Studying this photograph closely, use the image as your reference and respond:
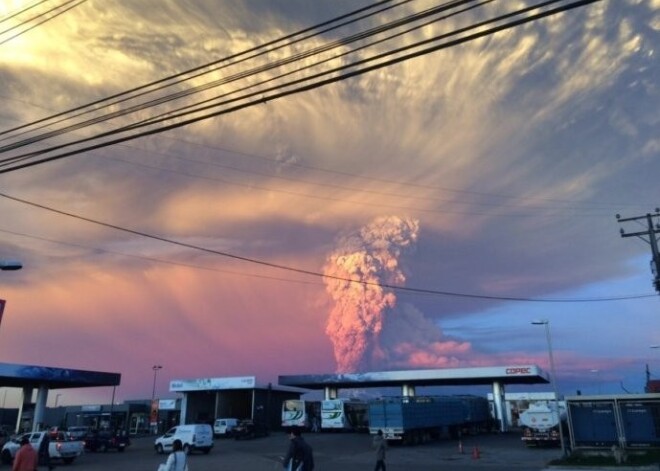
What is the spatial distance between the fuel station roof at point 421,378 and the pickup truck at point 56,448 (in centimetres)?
3906

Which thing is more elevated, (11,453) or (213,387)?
(213,387)

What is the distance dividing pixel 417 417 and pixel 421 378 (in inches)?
853

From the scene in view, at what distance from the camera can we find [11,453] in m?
31.6

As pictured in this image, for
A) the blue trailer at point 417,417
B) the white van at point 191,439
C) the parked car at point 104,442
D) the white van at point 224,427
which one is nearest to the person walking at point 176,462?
the white van at point 191,439

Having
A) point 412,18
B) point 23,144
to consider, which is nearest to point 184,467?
point 23,144

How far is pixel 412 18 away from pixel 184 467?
10140mm

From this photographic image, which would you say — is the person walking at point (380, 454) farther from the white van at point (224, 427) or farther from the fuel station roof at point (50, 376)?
the fuel station roof at point (50, 376)

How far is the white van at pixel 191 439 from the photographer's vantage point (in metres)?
36.4

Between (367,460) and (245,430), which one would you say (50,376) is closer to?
(245,430)

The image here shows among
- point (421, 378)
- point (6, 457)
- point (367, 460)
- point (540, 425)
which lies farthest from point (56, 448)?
point (421, 378)

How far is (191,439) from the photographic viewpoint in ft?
119

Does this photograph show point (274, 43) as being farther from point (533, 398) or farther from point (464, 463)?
point (533, 398)

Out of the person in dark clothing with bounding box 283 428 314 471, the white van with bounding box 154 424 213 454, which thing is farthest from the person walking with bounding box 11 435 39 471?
the white van with bounding box 154 424 213 454

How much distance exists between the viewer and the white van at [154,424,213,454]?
36.4m
